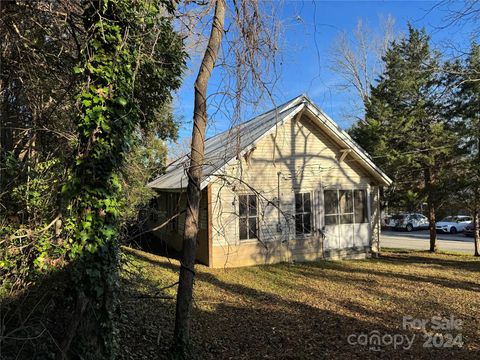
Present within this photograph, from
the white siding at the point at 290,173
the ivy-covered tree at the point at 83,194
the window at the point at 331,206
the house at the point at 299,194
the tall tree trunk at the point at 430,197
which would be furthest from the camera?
the tall tree trunk at the point at 430,197

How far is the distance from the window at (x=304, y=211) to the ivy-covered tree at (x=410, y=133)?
475 centimetres

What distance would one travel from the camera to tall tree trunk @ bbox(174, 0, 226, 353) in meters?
4.77

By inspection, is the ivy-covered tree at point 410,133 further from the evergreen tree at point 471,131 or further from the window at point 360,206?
the window at point 360,206

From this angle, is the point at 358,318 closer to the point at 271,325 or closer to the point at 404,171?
the point at 271,325

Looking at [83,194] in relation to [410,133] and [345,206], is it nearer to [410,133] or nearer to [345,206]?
[345,206]

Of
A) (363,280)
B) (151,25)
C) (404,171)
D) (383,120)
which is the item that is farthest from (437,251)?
(151,25)

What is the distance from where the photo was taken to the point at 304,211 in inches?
547

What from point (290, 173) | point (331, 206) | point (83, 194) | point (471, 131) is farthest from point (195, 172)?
point (471, 131)

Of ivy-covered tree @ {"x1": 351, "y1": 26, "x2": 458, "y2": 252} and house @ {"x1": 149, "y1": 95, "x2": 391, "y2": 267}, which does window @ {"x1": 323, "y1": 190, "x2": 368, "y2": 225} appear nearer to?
house @ {"x1": 149, "y1": 95, "x2": 391, "y2": 267}

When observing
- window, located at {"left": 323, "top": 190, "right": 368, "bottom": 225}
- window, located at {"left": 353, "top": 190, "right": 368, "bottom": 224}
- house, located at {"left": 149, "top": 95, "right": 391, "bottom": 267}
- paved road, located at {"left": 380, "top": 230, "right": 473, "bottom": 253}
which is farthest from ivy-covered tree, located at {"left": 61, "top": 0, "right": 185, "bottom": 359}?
paved road, located at {"left": 380, "top": 230, "right": 473, "bottom": 253}

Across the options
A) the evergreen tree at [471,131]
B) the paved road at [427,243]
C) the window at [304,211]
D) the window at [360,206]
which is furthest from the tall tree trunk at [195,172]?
the paved road at [427,243]

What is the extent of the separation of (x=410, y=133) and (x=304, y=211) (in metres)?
6.61

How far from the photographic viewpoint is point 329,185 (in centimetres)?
1436

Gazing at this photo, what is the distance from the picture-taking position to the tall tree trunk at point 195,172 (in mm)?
4766
